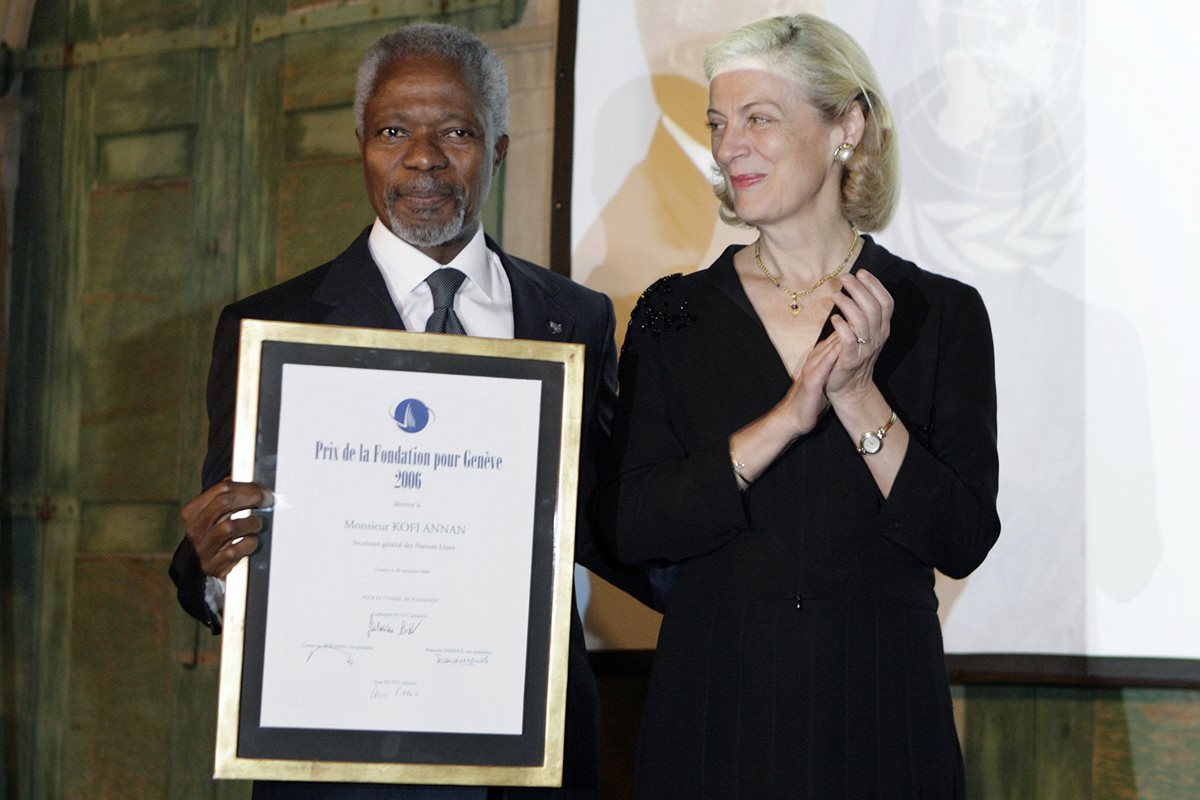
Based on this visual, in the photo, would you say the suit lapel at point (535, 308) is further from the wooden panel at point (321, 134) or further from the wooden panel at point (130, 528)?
the wooden panel at point (130, 528)

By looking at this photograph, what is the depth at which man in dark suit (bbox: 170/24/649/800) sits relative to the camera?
2.38 meters

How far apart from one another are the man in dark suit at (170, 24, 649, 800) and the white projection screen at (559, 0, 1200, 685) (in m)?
1.15

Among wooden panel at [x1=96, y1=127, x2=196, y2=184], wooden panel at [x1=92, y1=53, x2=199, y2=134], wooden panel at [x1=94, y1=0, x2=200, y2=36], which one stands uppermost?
wooden panel at [x1=94, y1=0, x2=200, y2=36]

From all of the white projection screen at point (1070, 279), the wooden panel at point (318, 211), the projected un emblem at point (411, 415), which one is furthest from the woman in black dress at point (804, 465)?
the wooden panel at point (318, 211)

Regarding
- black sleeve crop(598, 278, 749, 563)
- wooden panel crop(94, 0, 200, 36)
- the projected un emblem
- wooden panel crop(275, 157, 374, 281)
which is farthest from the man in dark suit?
wooden panel crop(94, 0, 200, 36)

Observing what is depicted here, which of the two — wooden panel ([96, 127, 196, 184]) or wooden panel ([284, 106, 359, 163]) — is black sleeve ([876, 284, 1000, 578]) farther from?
wooden panel ([96, 127, 196, 184])

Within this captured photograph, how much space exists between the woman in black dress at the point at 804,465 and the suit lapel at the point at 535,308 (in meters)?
0.22

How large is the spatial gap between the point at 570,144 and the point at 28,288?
205 cm

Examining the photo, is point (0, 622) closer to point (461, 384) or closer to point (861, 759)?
point (461, 384)

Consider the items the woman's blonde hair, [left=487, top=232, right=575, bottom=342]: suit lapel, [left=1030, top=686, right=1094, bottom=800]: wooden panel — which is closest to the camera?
the woman's blonde hair

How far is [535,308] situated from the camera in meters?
2.54

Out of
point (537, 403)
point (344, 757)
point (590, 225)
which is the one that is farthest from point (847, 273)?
point (590, 225)

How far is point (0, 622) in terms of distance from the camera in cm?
461

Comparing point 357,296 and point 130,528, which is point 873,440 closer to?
point 357,296
